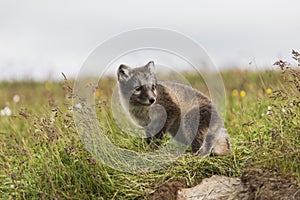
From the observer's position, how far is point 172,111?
548cm

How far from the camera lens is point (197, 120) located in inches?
214

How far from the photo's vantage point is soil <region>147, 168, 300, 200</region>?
4254 millimetres

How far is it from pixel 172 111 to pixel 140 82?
1.52 feet

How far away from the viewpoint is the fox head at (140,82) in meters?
5.27

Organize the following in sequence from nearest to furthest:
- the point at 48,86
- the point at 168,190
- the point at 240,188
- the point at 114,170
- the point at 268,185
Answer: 1. the point at 268,185
2. the point at 240,188
3. the point at 168,190
4. the point at 114,170
5. the point at 48,86

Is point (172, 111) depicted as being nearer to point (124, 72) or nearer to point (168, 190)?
point (124, 72)

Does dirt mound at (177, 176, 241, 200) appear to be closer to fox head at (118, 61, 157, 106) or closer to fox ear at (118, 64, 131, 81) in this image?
fox head at (118, 61, 157, 106)

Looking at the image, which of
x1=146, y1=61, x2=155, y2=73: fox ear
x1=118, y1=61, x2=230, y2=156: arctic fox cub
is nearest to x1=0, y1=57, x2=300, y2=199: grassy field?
x1=118, y1=61, x2=230, y2=156: arctic fox cub

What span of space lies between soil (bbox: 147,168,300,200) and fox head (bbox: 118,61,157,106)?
37.0 inches

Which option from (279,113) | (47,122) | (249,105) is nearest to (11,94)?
(249,105)

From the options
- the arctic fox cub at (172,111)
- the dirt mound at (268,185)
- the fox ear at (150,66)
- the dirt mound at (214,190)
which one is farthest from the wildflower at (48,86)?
the dirt mound at (268,185)

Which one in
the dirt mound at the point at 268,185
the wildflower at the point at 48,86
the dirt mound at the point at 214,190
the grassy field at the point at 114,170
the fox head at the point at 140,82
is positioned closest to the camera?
the dirt mound at the point at 268,185

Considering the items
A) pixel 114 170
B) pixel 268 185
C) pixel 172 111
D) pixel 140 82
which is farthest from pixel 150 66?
pixel 268 185

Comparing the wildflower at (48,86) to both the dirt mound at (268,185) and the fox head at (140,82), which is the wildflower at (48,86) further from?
the dirt mound at (268,185)
